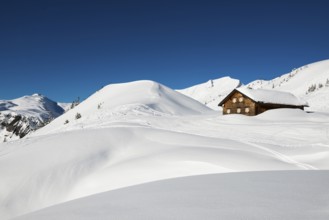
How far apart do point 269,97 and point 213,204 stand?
98.3ft

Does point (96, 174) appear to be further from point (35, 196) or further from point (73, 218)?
point (73, 218)

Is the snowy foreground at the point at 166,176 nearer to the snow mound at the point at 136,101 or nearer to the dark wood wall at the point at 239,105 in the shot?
the dark wood wall at the point at 239,105

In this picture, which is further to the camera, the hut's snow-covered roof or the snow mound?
the snow mound

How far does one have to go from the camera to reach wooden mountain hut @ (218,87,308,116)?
29.4 m

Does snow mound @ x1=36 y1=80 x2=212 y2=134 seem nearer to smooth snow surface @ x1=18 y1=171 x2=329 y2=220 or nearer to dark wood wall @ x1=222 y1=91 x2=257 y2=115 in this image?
dark wood wall @ x1=222 y1=91 x2=257 y2=115

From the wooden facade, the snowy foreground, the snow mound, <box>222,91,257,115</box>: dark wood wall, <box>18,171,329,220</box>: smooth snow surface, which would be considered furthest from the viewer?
the snow mound

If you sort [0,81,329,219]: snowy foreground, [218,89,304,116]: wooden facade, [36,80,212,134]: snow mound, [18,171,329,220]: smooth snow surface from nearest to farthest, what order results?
[18,171,329,220]: smooth snow surface, [0,81,329,219]: snowy foreground, [218,89,304,116]: wooden facade, [36,80,212,134]: snow mound

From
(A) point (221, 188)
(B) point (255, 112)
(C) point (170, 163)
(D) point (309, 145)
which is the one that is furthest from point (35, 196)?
(B) point (255, 112)

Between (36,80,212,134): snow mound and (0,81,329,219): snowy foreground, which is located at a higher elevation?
(36,80,212,134): snow mound

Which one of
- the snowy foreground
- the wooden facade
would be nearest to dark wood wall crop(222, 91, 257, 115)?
the wooden facade

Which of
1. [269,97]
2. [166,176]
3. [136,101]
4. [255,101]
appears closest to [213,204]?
[166,176]

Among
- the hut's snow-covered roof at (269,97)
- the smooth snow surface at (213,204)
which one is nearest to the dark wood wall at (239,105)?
the hut's snow-covered roof at (269,97)

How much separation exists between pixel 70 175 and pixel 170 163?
3296 mm

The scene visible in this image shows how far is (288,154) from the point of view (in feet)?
33.6
